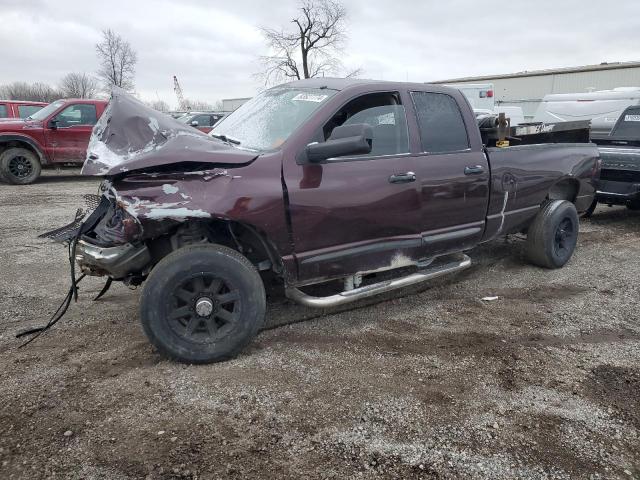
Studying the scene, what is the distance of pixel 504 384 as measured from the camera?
302cm

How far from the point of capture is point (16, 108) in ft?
44.5

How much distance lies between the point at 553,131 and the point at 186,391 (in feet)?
16.4

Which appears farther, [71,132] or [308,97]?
[71,132]

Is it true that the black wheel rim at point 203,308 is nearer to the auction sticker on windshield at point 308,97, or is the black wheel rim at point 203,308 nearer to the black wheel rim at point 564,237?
the auction sticker on windshield at point 308,97

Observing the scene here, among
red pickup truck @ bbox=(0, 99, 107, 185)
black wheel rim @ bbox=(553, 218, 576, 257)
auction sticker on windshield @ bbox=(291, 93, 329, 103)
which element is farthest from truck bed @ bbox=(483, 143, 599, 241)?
red pickup truck @ bbox=(0, 99, 107, 185)

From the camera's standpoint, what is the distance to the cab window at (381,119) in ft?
12.0

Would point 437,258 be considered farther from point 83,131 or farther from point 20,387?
point 83,131

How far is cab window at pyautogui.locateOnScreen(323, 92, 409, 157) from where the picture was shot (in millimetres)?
3643

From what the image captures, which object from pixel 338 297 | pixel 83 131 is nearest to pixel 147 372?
pixel 338 297

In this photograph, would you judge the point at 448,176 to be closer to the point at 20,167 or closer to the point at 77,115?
the point at 77,115

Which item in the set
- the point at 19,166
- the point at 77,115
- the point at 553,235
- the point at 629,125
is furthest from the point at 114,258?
the point at 77,115

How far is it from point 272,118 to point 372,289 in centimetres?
153

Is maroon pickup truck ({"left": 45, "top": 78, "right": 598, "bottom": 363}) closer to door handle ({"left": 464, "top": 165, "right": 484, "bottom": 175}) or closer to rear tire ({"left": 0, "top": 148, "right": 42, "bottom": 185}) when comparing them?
door handle ({"left": 464, "top": 165, "right": 484, "bottom": 175})

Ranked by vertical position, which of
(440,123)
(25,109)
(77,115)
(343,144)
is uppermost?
(25,109)
